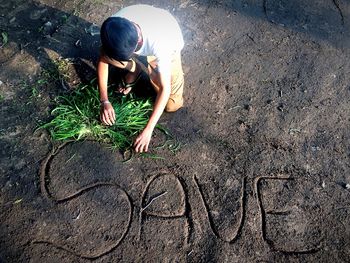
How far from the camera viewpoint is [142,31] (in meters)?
2.67

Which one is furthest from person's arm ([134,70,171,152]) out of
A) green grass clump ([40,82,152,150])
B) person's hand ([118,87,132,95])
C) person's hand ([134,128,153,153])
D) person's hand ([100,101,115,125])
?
person's hand ([118,87,132,95])

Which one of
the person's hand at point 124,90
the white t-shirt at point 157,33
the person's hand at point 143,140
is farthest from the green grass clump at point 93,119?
the white t-shirt at point 157,33

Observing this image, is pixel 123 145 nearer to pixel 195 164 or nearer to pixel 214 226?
pixel 195 164

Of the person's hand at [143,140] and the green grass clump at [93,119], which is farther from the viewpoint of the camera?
the green grass clump at [93,119]

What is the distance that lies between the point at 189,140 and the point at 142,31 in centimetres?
98

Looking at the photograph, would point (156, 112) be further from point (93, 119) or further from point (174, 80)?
point (93, 119)

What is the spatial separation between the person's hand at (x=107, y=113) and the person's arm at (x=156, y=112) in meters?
0.28

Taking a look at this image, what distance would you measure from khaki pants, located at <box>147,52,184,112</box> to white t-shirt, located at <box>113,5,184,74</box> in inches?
5.7

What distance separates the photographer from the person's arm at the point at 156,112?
2.71m

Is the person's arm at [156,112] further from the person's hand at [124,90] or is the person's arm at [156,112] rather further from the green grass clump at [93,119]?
the person's hand at [124,90]

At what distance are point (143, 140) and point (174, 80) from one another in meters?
0.58

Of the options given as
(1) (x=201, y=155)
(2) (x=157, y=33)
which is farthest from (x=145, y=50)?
(1) (x=201, y=155)

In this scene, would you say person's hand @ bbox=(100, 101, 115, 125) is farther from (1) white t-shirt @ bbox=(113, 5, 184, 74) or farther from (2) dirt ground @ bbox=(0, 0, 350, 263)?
(1) white t-shirt @ bbox=(113, 5, 184, 74)

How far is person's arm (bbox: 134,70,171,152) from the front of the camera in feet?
8.90
